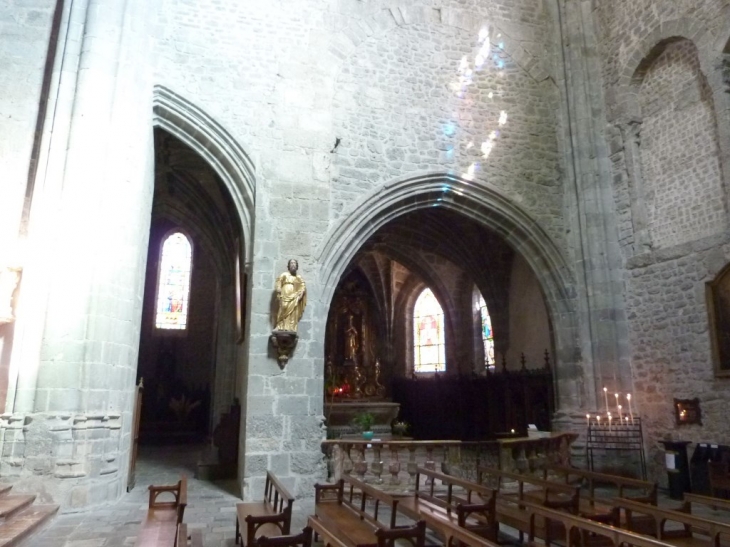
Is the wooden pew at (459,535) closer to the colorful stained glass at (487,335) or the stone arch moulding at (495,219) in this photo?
the stone arch moulding at (495,219)

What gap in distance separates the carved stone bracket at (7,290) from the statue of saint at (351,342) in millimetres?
11851

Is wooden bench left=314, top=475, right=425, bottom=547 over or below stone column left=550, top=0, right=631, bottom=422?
below

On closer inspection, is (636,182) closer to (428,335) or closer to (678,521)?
(678,521)

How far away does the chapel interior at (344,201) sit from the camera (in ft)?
25.7

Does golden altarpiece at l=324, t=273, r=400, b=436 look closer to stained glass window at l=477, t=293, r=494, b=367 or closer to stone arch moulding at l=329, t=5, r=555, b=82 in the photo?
stained glass window at l=477, t=293, r=494, b=367

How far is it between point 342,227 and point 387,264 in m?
9.88

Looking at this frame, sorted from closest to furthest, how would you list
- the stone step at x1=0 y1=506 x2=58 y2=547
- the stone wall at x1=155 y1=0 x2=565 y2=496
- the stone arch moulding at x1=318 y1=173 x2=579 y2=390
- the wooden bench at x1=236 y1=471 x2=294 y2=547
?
1. the wooden bench at x1=236 y1=471 x2=294 y2=547
2. the stone step at x1=0 y1=506 x2=58 y2=547
3. the stone wall at x1=155 y1=0 x2=565 y2=496
4. the stone arch moulding at x1=318 y1=173 x2=579 y2=390

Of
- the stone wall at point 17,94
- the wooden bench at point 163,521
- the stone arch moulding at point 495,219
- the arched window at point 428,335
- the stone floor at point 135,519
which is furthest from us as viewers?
the arched window at point 428,335

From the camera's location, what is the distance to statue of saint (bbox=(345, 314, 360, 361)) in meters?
18.6

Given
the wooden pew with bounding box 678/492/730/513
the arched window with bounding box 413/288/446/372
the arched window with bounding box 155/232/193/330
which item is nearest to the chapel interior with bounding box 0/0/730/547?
the wooden pew with bounding box 678/492/730/513

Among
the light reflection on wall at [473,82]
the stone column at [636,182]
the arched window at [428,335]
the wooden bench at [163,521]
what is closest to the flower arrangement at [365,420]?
the arched window at [428,335]

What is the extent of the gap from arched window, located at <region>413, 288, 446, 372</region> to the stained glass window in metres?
1.52

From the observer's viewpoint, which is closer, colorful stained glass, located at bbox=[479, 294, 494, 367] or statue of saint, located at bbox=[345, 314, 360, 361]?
colorful stained glass, located at bbox=[479, 294, 494, 367]

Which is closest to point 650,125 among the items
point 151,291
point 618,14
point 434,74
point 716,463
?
point 618,14
